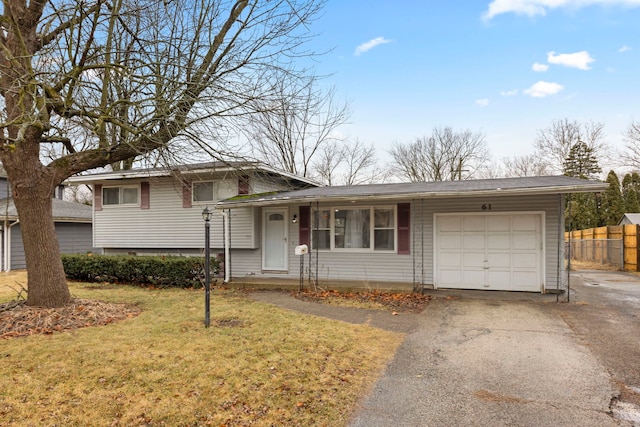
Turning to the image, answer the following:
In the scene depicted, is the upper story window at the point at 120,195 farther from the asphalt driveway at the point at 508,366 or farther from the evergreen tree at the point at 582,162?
the evergreen tree at the point at 582,162

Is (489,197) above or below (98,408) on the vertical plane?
above

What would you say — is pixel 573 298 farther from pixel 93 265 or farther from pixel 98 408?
pixel 93 265

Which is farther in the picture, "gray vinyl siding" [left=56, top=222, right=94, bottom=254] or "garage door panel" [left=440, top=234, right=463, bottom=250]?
"gray vinyl siding" [left=56, top=222, right=94, bottom=254]

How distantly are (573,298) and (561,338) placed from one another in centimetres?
362

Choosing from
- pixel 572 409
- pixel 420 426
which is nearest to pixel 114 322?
pixel 420 426

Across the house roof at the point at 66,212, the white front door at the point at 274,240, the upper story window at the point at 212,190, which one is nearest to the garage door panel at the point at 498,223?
the white front door at the point at 274,240

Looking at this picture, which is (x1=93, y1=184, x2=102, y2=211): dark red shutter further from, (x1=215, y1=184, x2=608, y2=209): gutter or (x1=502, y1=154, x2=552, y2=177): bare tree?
(x1=502, y1=154, x2=552, y2=177): bare tree

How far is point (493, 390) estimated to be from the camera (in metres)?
3.71

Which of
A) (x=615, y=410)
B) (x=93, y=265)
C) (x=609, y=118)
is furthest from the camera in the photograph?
(x=609, y=118)

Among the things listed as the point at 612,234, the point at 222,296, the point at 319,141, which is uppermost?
the point at 319,141

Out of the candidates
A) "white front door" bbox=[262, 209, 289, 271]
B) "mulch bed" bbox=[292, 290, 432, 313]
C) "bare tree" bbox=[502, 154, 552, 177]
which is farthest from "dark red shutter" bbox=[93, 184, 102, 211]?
"bare tree" bbox=[502, 154, 552, 177]

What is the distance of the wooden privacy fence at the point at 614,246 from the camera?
47.7 ft

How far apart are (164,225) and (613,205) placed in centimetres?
2724

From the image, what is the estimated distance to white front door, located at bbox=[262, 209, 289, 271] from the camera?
11188mm
